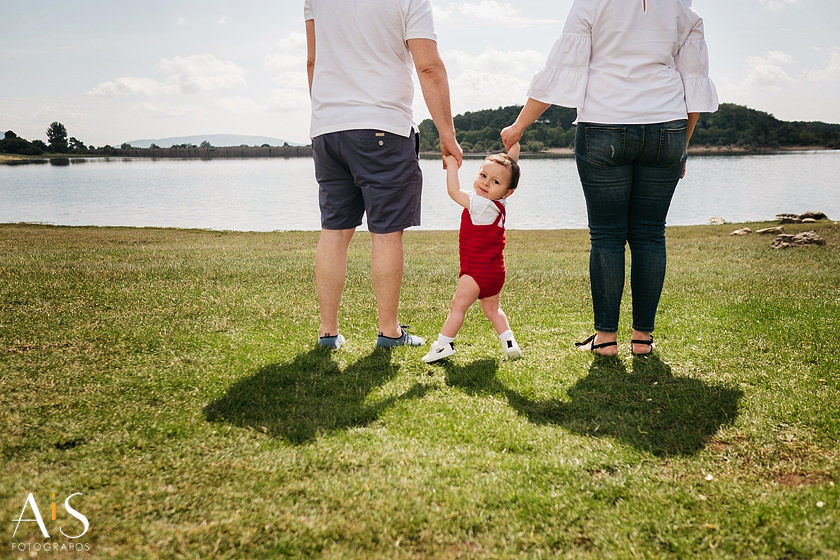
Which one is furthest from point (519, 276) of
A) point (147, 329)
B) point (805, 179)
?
point (805, 179)

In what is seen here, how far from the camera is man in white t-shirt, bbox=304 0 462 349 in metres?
3.96

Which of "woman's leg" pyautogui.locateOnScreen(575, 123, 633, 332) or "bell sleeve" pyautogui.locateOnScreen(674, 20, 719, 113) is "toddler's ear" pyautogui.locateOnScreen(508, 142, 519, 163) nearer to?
"woman's leg" pyautogui.locateOnScreen(575, 123, 633, 332)

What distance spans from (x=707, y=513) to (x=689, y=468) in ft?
1.26

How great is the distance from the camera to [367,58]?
3971 millimetres

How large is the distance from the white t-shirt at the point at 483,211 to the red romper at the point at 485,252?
4cm

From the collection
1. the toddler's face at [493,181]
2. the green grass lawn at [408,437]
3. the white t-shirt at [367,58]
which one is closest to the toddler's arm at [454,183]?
the toddler's face at [493,181]

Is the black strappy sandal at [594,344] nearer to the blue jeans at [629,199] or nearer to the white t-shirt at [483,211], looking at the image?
the blue jeans at [629,199]

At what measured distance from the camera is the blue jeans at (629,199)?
12.5 feet

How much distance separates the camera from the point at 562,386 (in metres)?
3.70

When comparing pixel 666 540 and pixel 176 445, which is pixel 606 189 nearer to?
pixel 666 540

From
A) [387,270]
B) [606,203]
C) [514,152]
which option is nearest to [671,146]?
[606,203]

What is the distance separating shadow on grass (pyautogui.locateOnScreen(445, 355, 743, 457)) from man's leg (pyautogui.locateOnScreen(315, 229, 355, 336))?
39.8 inches

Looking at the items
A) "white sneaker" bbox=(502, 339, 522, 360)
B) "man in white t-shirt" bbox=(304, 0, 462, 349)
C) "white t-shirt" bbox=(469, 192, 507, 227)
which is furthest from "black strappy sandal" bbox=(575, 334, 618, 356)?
"man in white t-shirt" bbox=(304, 0, 462, 349)

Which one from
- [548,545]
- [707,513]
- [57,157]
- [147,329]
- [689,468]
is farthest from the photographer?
[57,157]
